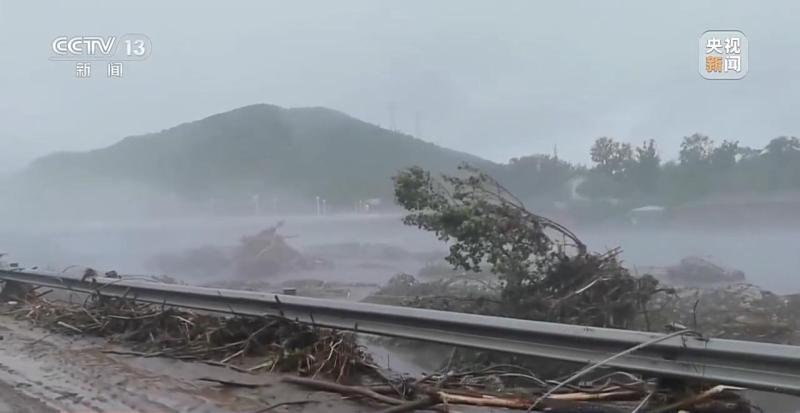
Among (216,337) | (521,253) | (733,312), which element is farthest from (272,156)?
(733,312)

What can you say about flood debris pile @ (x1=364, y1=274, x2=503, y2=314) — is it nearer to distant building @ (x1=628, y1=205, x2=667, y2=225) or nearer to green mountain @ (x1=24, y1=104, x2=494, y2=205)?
green mountain @ (x1=24, y1=104, x2=494, y2=205)

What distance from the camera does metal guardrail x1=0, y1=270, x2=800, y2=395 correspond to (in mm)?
3266

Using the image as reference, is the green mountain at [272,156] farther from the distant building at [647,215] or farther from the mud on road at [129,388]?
Result: the mud on road at [129,388]

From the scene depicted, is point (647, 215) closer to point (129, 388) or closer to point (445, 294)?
point (445, 294)

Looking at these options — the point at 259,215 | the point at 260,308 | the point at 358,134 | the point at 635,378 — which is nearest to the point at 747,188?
Result: the point at 635,378

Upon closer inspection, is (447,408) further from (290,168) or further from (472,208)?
(290,168)

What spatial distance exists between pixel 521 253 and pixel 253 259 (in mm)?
3201

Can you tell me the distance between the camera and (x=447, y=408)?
4.03m

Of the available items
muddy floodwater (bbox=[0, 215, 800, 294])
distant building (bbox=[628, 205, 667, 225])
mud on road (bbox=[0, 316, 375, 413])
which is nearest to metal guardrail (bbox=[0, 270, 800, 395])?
mud on road (bbox=[0, 316, 375, 413])

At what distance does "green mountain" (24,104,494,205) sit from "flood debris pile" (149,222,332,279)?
22.8 inches

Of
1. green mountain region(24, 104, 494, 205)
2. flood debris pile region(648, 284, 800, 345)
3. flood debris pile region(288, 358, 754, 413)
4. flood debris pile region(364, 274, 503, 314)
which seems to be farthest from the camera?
green mountain region(24, 104, 494, 205)

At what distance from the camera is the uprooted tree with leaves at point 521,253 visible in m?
5.15

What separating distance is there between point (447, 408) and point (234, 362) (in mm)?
2292

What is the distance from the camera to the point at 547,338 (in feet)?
13.2
